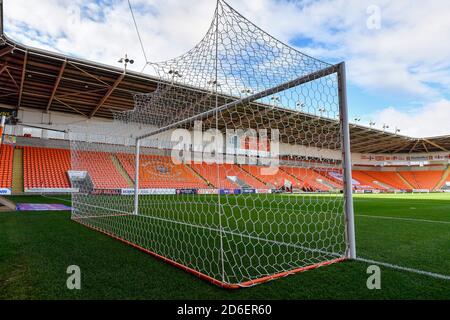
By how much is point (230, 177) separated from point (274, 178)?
360cm

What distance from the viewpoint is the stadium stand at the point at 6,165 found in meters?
15.3

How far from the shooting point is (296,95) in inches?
159

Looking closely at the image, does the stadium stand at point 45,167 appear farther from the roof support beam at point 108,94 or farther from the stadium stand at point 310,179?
the stadium stand at point 310,179

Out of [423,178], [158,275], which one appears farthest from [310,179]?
[423,178]

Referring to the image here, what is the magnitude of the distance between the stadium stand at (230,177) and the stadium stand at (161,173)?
4.27 feet

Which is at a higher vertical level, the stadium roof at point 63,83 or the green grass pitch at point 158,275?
the stadium roof at point 63,83

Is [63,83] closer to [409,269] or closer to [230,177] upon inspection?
[230,177]

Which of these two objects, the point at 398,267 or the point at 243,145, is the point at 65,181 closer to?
the point at 243,145

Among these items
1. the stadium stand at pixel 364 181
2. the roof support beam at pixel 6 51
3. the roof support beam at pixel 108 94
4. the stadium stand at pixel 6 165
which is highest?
the roof support beam at pixel 6 51

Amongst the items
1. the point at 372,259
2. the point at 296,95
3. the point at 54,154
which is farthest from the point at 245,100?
the point at 54,154

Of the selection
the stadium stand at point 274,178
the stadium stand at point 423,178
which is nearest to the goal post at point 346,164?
the stadium stand at point 274,178

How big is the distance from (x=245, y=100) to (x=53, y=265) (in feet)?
9.20

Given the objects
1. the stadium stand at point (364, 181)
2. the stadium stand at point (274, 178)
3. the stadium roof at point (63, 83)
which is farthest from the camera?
the stadium stand at point (364, 181)

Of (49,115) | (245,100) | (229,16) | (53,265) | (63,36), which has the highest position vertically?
(63,36)
